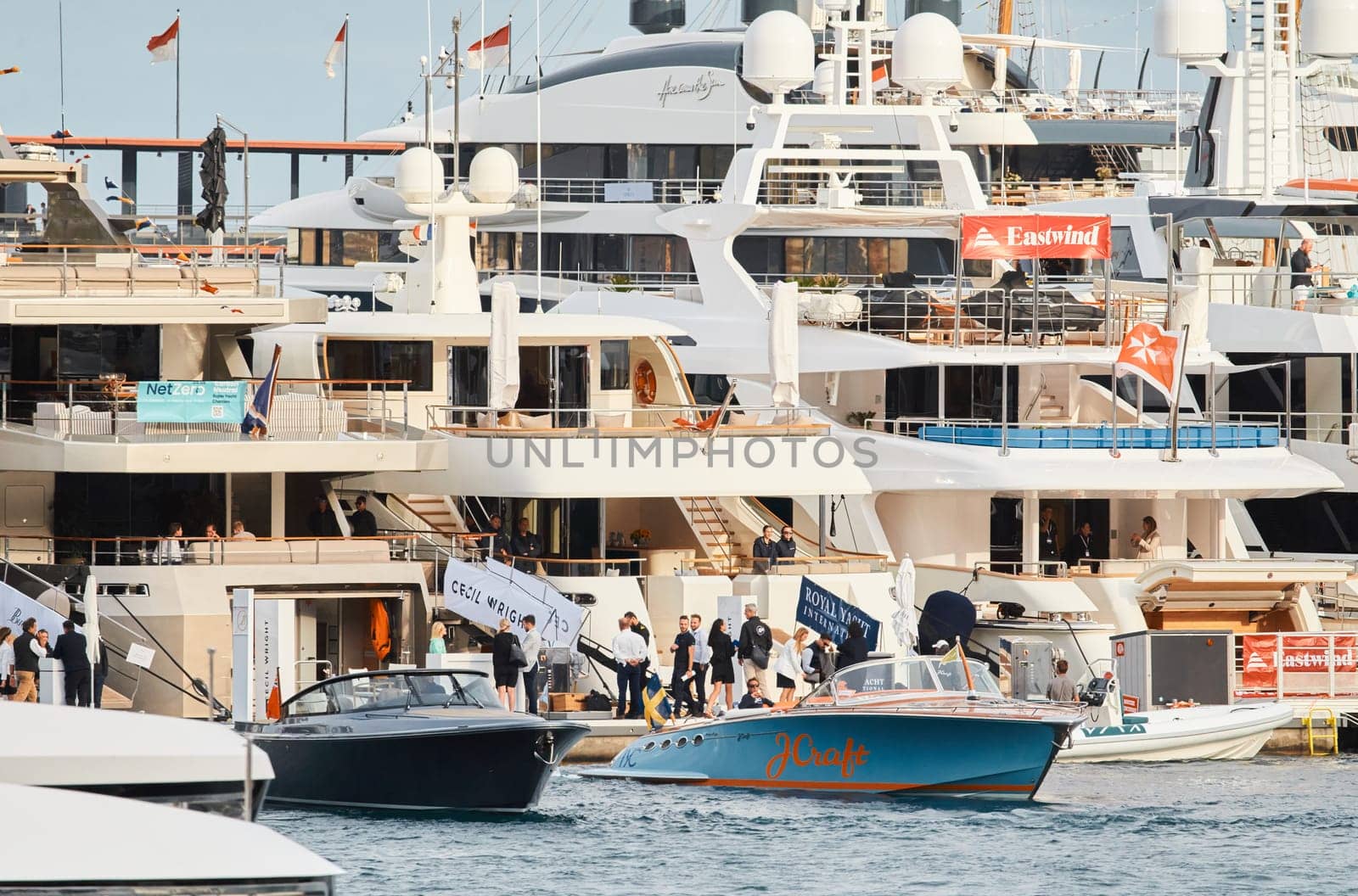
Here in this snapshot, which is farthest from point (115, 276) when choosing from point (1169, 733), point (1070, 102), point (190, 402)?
point (1070, 102)

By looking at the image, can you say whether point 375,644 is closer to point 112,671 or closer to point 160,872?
point 112,671

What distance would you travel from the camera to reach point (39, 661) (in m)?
27.0

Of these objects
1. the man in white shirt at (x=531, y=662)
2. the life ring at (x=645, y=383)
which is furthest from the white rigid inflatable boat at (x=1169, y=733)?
the life ring at (x=645, y=383)

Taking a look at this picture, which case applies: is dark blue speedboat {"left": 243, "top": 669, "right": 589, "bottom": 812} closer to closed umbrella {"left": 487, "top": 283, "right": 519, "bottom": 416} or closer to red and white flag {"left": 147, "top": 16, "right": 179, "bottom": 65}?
closed umbrella {"left": 487, "top": 283, "right": 519, "bottom": 416}

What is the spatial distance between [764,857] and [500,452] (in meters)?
10.5

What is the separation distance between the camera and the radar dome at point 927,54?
39.1 m

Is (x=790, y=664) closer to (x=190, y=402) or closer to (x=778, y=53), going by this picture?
(x=190, y=402)

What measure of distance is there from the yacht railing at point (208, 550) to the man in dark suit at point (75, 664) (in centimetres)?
244

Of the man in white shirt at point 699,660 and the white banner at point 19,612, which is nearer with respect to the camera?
the white banner at point 19,612

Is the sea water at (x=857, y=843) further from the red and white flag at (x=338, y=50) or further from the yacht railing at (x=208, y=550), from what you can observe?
the red and white flag at (x=338, y=50)

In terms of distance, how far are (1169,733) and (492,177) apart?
1344cm

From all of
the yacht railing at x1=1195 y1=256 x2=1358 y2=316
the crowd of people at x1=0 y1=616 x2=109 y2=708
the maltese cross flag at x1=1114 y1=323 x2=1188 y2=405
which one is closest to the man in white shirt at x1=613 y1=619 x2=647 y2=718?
the crowd of people at x1=0 y1=616 x2=109 y2=708

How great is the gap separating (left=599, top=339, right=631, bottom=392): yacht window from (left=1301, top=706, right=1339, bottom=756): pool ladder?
10.2 metres

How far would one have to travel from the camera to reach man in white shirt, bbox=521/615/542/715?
Answer: 2805cm
